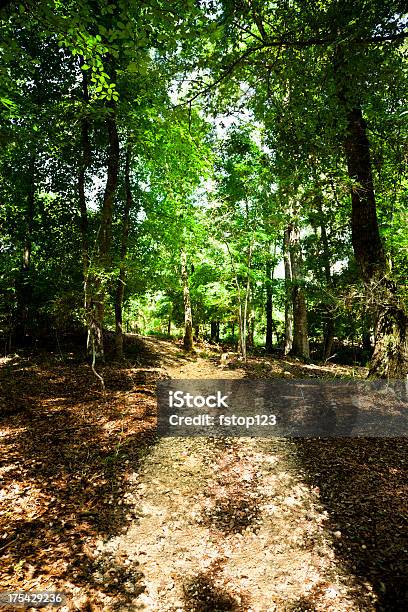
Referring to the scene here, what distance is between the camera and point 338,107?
497 centimetres

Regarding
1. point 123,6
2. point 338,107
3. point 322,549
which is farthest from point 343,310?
point 123,6

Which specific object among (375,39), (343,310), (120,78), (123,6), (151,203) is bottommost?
(343,310)

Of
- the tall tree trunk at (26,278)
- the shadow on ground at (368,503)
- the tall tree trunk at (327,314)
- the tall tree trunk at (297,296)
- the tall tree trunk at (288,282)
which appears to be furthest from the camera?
the tall tree trunk at (288,282)

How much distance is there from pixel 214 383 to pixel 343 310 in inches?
188

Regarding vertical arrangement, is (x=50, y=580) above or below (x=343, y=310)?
below

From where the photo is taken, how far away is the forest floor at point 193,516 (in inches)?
138

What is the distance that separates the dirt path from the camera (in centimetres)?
349

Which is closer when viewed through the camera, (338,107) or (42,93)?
(338,107)

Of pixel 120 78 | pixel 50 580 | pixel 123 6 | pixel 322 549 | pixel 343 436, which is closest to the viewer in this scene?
pixel 50 580

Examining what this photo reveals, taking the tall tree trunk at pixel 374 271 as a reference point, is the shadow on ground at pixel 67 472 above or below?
below

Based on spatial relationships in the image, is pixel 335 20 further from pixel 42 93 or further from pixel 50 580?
pixel 42 93

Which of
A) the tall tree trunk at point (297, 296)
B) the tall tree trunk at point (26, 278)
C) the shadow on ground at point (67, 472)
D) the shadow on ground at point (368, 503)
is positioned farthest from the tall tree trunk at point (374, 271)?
the tall tree trunk at point (26, 278)

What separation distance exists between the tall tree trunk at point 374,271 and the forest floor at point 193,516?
1.80m

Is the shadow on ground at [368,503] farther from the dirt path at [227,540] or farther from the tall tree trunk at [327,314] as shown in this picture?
the tall tree trunk at [327,314]
